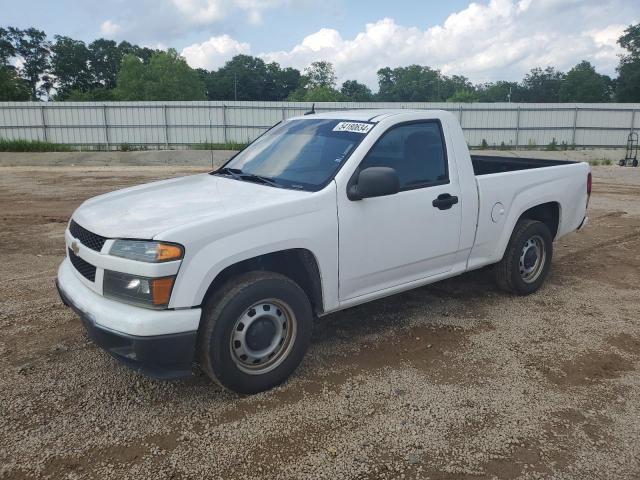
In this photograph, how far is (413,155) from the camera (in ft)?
14.3

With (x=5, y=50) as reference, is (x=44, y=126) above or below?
below

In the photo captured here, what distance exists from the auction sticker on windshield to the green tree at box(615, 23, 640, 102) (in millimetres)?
81961

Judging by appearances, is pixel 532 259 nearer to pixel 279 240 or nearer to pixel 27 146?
pixel 279 240

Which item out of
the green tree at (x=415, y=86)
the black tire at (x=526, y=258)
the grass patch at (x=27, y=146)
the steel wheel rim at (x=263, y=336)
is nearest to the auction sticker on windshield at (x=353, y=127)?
the steel wheel rim at (x=263, y=336)

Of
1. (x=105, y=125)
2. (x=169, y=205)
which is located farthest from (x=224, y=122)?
(x=169, y=205)

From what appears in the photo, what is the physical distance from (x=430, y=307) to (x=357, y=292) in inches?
60.5

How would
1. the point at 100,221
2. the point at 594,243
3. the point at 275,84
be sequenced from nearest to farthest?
the point at 100,221 < the point at 594,243 < the point at 275,84

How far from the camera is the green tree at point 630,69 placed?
72.3 meters

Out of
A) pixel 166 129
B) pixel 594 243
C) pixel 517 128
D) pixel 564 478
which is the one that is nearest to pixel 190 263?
pixel 564 478

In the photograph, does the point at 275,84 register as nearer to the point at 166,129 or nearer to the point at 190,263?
the point at 166,129

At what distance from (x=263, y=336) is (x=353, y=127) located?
181 cm

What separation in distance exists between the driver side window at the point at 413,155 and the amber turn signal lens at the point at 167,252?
1.55 m

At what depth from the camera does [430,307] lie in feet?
17.1

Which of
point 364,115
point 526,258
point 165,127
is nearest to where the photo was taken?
point 364,115
